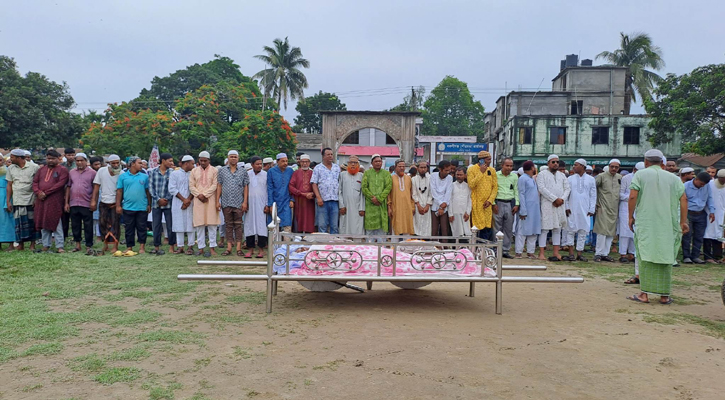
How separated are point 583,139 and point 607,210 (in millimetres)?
27400

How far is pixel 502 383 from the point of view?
3482mm

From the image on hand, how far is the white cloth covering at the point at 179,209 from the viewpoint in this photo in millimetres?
9312

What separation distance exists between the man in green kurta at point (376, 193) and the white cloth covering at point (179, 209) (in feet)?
10.6

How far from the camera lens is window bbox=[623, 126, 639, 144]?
113 ft

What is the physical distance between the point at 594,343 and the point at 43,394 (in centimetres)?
418

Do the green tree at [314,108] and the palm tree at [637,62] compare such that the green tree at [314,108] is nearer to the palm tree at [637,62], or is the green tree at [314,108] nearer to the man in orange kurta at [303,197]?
the palm tree at [637,62]

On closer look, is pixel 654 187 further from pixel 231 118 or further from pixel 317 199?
pixel 231 118

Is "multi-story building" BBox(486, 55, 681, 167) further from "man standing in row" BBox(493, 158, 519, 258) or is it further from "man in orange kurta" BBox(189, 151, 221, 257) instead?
"man in orange kurta" BBox(189, 151, 221, 257)

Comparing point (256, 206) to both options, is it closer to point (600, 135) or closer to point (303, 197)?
point (303, 197)

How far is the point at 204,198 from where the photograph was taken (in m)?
9.07

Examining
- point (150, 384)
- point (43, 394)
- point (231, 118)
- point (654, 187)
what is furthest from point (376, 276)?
point (231, 118)

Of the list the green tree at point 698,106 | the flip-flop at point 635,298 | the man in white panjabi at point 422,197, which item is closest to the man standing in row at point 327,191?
the man in white panjabi at point 422,197

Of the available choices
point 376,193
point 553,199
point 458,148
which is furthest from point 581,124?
point 376,193

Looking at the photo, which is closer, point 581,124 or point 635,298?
point 635,298
